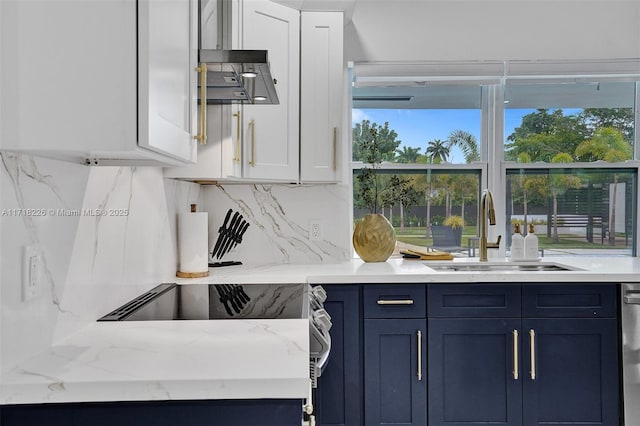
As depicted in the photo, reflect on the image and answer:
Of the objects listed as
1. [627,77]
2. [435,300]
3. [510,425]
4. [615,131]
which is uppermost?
[627,77]

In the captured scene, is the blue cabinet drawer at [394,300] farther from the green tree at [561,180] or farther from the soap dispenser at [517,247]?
the green tree at [561,180]

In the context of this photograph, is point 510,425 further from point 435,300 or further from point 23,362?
point 23,362

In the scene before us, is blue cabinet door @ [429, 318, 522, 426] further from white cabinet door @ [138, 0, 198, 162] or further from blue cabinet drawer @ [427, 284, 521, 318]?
white cabinet door @ [138, 0, 198, 162]

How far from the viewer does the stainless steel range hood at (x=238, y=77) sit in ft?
5.39

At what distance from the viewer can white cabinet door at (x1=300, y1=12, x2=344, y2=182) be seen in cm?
292

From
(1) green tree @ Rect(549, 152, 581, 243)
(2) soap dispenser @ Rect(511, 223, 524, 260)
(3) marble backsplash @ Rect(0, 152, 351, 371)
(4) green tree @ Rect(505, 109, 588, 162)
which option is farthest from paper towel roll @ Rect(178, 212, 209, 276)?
(1) green tree @ Rect(549, 152, 581, 243)

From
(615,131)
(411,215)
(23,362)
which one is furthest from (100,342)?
(615,131)

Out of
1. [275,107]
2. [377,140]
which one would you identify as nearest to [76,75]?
[275,107]

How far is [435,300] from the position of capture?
262cm

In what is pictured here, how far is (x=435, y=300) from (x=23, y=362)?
1.84 meters

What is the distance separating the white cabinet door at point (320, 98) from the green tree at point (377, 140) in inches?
18.9

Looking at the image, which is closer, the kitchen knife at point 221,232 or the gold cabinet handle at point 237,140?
the gold cabinet handle at point 237,140

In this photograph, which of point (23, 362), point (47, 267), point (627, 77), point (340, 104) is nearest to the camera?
point (23, 362)

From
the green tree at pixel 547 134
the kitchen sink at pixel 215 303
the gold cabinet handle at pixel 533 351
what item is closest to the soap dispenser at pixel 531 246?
the green tree at pixel 547 134
